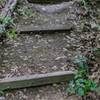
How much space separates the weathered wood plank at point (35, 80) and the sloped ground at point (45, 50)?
0.35 feet

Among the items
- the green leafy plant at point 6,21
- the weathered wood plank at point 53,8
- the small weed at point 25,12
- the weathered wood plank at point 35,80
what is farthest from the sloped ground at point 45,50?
the green leafy plant at point 6,21

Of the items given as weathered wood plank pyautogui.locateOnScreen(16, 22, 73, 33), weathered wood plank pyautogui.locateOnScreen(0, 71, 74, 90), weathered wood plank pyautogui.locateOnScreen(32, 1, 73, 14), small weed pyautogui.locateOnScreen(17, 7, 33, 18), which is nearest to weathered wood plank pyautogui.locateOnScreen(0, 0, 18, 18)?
small weed pyautogui.locateOnScreen(17, 7, 33, 18)

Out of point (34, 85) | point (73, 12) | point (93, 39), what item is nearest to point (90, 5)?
point (73, 12)

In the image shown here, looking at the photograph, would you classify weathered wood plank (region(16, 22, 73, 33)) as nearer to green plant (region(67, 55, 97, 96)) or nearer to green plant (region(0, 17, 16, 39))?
green plant (region(0, 17, 16, 39))

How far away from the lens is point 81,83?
474 cm

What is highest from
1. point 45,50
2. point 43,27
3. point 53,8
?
point 53,8

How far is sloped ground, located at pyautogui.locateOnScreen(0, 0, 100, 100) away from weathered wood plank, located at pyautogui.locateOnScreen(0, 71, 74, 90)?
0.35 feet

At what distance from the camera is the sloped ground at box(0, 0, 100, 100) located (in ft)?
15.6

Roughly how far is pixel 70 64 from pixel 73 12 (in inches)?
121

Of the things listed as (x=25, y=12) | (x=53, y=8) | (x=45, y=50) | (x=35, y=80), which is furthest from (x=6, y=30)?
(x=53, y=8)

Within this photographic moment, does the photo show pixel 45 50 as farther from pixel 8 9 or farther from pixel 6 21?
pixel 8 9

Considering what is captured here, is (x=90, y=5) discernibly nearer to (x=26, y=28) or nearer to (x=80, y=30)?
(x=80, y=30)

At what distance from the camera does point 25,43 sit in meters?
6.23

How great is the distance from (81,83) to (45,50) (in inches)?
60.4
